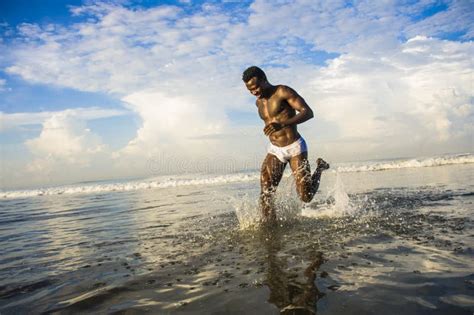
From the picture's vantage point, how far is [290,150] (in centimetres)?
584

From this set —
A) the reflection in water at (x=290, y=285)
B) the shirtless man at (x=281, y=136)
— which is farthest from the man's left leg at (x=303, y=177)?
the reflection in water at (x=290, y=285)

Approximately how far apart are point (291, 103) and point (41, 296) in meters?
4.12

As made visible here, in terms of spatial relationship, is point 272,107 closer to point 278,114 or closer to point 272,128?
point 278,114

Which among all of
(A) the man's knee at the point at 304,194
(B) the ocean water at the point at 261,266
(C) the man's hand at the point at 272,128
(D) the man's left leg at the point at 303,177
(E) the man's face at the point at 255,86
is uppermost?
(E) the man's face at the point at 255,86

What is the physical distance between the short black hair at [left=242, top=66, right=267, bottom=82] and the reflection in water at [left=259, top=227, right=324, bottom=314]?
282 cm

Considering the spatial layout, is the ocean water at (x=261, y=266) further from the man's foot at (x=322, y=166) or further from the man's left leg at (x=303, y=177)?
the man's foot at (x=322, y=166)

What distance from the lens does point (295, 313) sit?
2.24 m

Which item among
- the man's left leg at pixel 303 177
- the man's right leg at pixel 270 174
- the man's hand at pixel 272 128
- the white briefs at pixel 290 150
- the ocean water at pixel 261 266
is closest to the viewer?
the ocean water at pixel 261 266

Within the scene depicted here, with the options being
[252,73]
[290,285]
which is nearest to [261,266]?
[290,285]

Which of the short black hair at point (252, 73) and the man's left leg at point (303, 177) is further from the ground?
the short black hair at point (252, 73)

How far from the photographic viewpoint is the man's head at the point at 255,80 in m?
5.59

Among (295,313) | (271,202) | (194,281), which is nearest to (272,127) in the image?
(271,202)

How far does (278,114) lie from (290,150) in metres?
0.61

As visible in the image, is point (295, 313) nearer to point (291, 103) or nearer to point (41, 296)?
point (41, 296)
